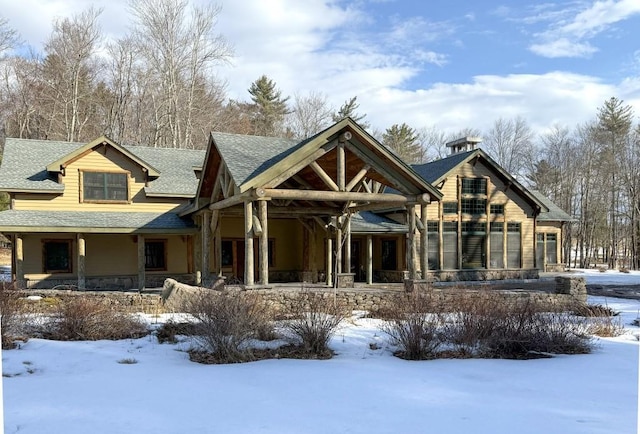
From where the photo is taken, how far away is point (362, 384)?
7211 millimetres

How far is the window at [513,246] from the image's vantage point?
90.3 feet

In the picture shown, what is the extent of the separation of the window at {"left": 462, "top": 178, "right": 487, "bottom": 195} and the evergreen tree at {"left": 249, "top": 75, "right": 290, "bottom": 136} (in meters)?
28.7

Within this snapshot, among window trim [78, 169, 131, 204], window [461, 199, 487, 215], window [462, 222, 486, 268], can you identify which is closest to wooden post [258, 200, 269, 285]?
window trim [78, 169, 131, 204]

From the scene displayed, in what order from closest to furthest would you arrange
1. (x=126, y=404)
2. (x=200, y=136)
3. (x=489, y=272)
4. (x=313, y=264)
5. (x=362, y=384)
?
(x=126, y=404) < (x=362, y=384) < (x=313, y=264) < (x=489, y=272) < (x=200, y=136)

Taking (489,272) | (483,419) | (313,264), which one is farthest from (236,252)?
(483,419)

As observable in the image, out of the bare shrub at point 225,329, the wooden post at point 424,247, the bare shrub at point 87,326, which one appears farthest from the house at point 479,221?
the bare shrub at point 87,326

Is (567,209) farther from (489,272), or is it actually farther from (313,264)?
(313,264)

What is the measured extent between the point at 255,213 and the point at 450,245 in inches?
531

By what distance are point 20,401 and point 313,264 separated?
17707mm

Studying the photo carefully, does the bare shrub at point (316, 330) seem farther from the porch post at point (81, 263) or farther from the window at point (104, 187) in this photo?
the window at point (104, 187)

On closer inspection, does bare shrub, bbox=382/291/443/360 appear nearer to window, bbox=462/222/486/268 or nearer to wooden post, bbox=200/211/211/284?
wooden post, bbox=200/211/211/284

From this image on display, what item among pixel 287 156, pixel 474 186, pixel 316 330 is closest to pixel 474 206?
pixel 474 186

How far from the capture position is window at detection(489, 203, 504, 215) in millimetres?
27297

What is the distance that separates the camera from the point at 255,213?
15.7 meters
